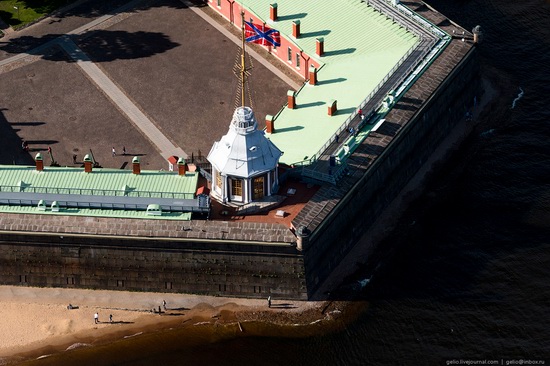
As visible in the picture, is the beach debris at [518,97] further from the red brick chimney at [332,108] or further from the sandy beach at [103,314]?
the sandy beach at [103,314]

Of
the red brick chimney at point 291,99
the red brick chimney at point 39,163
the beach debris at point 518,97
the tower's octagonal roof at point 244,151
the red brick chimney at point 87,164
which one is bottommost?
the red brick chimney at point 39,163

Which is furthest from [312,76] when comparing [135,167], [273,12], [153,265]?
[153,265]

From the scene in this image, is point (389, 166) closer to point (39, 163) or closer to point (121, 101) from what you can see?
point (121, 101)

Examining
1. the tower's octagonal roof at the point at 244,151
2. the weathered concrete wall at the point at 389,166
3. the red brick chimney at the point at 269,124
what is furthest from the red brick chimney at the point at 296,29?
the tower's octagonal roof at the point at 244,151

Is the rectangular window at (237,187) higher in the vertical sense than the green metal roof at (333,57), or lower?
lower

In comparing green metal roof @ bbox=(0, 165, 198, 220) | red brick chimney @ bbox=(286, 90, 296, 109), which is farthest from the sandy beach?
red brick chimney @ bbox=(286, 90, 296, 109)

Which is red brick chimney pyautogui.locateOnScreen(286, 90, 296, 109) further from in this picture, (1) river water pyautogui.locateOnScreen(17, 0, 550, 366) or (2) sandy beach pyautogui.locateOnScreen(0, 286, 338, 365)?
(2) sandy beach pyautogui.locateOnScreen(0, 286, 338, 365)

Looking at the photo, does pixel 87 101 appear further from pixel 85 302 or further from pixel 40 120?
pixel 85 302
